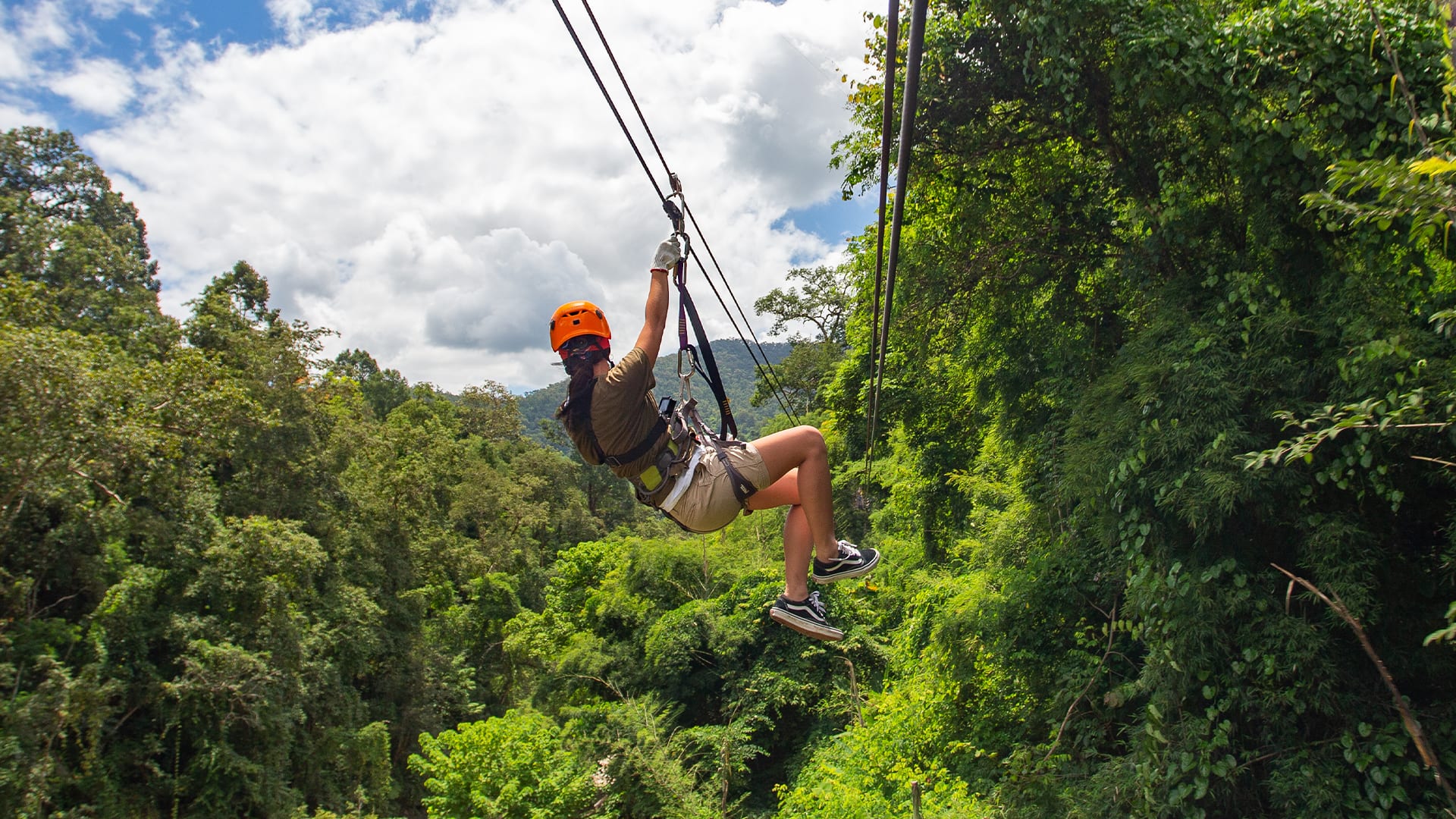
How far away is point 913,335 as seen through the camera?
741cm

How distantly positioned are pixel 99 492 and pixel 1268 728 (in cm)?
1528

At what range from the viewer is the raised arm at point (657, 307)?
3.10 m

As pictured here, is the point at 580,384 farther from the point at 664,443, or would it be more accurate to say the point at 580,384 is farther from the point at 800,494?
the point at 800,494

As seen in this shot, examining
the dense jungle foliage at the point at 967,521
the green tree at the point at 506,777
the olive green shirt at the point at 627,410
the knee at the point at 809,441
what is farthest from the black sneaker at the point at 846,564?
the green tree at the point at 506,777

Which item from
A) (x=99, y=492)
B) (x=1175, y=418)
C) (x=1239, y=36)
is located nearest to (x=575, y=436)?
(x=1175, y=418)

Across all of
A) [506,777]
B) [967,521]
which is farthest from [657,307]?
[506,777]

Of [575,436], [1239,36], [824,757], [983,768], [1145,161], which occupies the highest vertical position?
[1239,36]

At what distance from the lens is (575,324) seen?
3254mm

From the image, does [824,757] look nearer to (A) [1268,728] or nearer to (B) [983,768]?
(B) [983,768]

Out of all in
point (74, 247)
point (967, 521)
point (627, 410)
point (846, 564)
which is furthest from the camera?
point (74, 247)

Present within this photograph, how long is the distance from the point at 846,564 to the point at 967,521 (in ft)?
29.6

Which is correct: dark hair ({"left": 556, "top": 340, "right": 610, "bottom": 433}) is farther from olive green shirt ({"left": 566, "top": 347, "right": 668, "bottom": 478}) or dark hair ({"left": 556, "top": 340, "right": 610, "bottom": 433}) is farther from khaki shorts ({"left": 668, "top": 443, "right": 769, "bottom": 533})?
khaki shorts ({"left": 668, "top": 443, "right": 769, "bottom": 533})

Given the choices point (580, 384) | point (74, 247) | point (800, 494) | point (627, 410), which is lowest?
point (800, 494)

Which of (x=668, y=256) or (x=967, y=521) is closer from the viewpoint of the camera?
(x=668, y=256)
